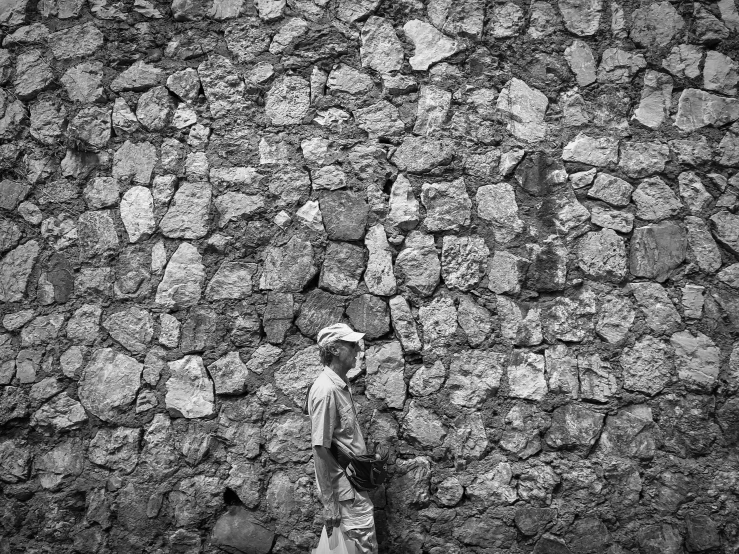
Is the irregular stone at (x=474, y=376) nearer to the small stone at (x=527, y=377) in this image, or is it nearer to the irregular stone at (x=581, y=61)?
the small stone at (x=527, y=377)

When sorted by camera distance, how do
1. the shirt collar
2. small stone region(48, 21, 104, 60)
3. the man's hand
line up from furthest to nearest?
small stone region(48, 21, 104, 60), the shirt collar, the man's hand

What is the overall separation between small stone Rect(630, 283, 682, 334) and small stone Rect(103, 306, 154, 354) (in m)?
2.81

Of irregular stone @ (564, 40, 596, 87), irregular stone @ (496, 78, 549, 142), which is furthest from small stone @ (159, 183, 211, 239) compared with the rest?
irregular stone @ (564, 40, 596, 87)

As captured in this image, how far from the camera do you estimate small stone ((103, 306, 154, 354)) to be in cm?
394

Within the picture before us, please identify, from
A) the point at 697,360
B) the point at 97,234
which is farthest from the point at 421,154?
the point at 97,234

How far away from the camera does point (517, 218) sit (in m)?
3.80

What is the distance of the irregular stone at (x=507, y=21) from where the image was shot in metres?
3.88

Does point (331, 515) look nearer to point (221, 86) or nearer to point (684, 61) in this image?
point (221, 86)

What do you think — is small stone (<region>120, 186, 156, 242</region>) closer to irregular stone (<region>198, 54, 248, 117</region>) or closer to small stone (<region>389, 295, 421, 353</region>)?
irregular stone (<region>198, 54, 248, 117</region>)

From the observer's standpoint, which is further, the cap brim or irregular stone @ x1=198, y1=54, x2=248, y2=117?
irregular stone @ x1=198, y1=54, x2=248, y2=117

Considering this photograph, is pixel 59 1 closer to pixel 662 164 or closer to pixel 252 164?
pixel 252 164

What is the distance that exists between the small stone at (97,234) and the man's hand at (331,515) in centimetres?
207

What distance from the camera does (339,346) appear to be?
3.21 metres

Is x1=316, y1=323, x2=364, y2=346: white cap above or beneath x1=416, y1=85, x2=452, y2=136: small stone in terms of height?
beneath
